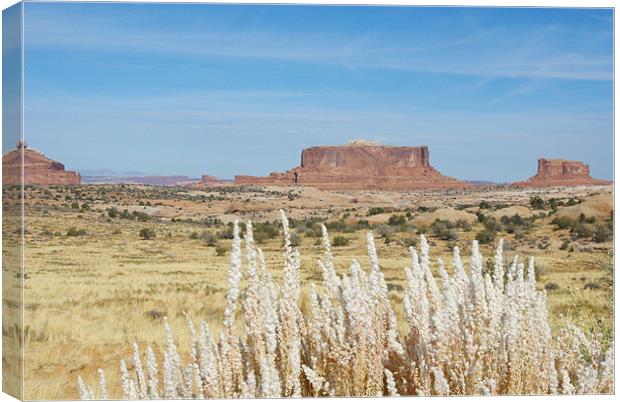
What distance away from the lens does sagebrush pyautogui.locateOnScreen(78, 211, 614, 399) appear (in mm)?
5500

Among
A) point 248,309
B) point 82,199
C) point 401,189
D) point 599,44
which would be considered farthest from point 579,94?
point 82,199

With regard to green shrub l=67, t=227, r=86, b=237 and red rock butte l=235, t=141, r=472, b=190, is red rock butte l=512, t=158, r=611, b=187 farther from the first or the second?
green shrub l=67, t=227, r=86, b=237

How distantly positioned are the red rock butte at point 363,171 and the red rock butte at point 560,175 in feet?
2.95

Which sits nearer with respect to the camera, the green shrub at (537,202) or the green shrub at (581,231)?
the green shrub at (581,231)

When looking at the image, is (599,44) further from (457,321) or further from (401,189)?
(401,189)

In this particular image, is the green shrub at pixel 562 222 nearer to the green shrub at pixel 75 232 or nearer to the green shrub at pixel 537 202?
the green shrub at pixel 537 202

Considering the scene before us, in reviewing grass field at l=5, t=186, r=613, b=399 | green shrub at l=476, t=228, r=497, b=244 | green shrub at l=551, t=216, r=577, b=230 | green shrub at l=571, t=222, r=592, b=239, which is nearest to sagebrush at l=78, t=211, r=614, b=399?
grass field at l=5, t=186, r=613, b=399

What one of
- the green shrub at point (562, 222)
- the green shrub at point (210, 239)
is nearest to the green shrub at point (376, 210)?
the green shrub at point (210, 239)

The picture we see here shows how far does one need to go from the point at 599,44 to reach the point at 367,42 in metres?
2.15

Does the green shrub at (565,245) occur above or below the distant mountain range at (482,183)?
below

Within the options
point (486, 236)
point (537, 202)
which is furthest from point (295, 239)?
point (537, 202)

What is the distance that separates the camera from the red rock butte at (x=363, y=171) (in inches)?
397

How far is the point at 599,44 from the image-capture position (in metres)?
7.47

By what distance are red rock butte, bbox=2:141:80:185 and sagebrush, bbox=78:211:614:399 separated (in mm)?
1773
